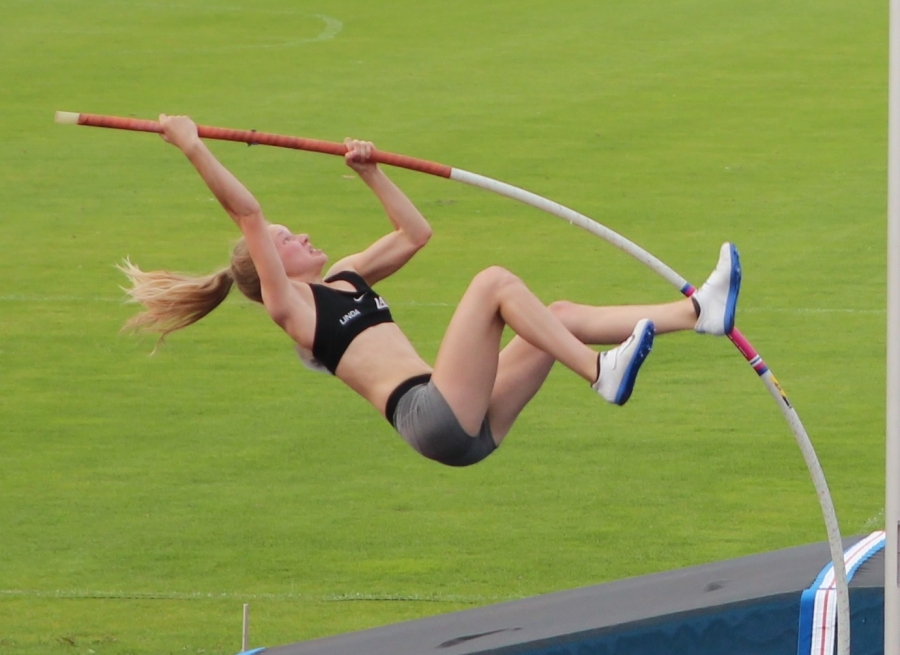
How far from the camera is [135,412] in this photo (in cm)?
902

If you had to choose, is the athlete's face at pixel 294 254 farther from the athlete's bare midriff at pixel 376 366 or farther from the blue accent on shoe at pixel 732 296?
the blue accent on shoe at pixel 732 296

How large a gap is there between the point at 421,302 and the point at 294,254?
17.2 ft

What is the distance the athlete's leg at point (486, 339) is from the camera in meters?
4.76

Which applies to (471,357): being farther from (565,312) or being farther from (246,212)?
(246,212)

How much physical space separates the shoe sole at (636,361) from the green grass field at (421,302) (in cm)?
238

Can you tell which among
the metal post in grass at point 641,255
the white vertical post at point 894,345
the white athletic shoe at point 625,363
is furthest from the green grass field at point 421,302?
the white vertical post at point 894,345

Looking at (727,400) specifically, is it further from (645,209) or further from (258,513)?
(645,209)

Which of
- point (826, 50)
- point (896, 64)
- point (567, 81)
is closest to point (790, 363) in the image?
point (896, 64)

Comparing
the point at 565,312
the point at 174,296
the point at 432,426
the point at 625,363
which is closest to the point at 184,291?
the point at 174,296

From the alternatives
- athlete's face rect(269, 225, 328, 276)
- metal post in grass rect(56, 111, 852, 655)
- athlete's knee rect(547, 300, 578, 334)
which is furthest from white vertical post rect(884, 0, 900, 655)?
athlete's face rect(269, 225, 328, 276)

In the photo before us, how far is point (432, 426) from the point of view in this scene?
196 inches

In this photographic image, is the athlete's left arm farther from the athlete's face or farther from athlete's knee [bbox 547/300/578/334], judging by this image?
athlete's knee [bbox 547/300/578/334]

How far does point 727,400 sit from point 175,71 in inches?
361

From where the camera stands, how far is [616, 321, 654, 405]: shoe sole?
4.55 meters
